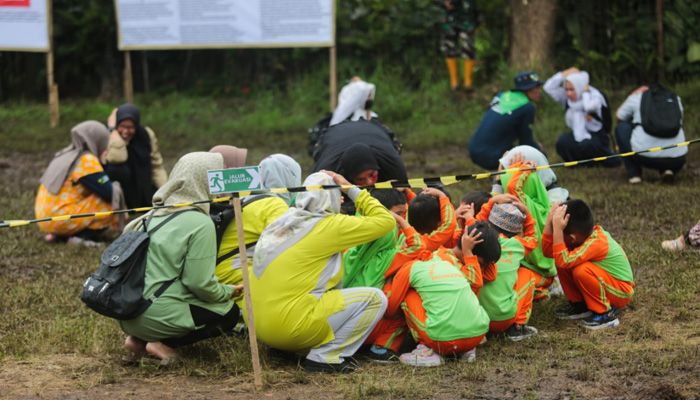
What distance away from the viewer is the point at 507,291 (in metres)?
6.11

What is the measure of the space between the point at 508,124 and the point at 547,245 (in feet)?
14.4

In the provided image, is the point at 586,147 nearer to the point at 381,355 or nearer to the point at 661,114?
the point at 661,114

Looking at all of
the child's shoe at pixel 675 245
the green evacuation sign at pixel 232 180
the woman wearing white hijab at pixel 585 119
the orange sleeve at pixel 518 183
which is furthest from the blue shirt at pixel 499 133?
→ the green evacuation sign at pixel 232 180

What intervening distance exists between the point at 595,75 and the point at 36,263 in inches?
382

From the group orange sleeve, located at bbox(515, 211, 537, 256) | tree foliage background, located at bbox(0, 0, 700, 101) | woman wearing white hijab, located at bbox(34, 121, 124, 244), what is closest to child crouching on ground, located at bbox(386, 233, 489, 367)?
orange sleeve, located at bbox(515, 211, 537, 256)

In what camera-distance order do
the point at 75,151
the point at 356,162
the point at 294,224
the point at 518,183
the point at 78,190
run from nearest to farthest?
the point at 294,224 → the point at 356,162 → the point at 518,183 → the point at 78,190 → the point at 75,151

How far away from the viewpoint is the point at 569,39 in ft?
55.4

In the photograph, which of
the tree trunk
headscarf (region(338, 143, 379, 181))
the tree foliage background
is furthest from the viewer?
the tree foliage background

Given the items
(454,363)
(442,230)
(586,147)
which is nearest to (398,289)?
(454,363)

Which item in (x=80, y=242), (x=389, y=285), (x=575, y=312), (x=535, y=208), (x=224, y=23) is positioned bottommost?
(x=80, y=242)

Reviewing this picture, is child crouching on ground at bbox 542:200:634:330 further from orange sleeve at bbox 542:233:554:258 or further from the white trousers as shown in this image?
the white trousers

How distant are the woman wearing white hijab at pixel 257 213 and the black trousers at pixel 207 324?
0.84ft

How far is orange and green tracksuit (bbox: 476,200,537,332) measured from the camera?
6.04 meters

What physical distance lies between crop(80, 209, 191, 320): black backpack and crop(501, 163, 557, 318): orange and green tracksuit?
2.29 meters
